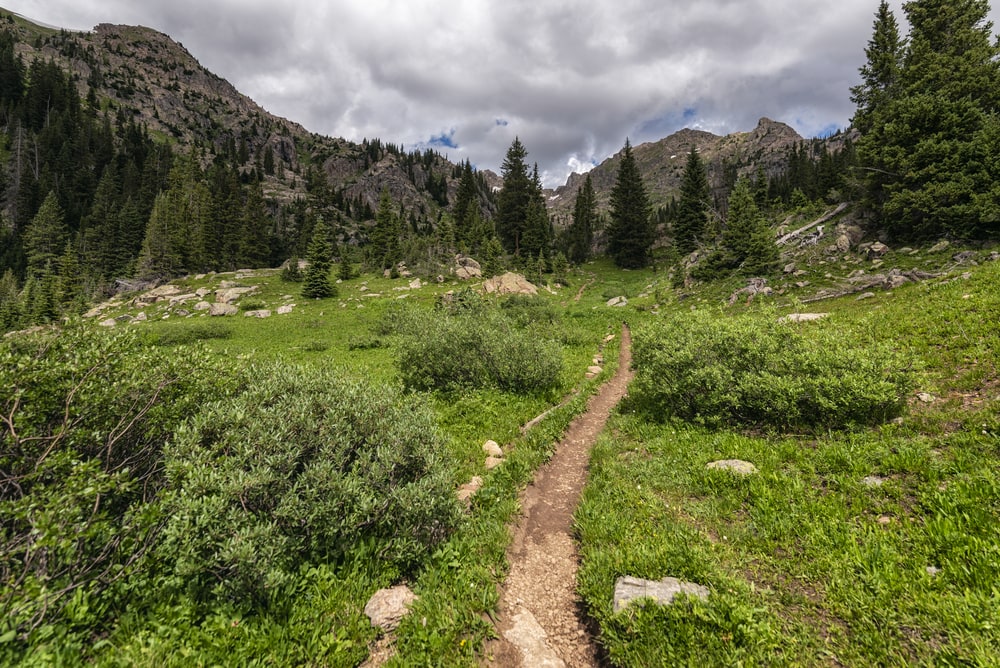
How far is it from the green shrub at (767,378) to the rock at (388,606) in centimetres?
798

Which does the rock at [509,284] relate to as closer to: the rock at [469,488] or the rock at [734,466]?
the rock at [469,488]

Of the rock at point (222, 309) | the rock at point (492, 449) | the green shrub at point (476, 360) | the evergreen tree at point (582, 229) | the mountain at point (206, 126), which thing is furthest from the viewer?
the mountain at point (206, 126)

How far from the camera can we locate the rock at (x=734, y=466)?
7.23m

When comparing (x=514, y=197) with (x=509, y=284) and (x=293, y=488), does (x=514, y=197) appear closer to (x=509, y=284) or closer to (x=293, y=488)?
(x=509, y=284)

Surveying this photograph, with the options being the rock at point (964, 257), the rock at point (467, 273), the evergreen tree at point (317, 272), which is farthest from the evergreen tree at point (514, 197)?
the rock at point (964, 257)

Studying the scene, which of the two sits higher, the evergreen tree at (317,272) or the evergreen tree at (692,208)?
the evergreen tree at (692,208)

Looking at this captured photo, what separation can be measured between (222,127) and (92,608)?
240 meters

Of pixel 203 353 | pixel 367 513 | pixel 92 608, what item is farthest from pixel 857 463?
pixel 203 353

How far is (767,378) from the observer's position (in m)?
8.76

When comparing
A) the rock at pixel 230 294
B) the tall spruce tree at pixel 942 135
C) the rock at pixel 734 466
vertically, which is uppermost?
the tall spruce tree at pixel 942 135

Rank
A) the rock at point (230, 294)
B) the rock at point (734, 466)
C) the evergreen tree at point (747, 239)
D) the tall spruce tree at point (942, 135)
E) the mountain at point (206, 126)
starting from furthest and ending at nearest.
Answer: the mountain at point (206, 126)
the rock at point (230, 294)
the evergreen tree at point (747, 239)
the tall spruce tree at point (942, 135)
the rock at point (734, 466)

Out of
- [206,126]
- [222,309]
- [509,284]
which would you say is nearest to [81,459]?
[509,284]

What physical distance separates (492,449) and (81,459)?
25.6 feet

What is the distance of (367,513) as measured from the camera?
18.9 feet
